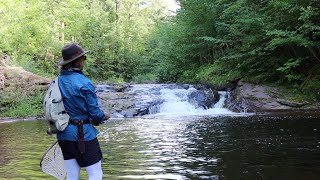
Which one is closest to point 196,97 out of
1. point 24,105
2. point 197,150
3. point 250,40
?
point 250,40

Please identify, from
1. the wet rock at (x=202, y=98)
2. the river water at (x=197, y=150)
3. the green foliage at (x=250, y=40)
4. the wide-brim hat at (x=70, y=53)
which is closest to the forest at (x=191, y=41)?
the green foliage at (x=250, y=40)

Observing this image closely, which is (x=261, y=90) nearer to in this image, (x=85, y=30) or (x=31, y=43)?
(x=31, y=43)

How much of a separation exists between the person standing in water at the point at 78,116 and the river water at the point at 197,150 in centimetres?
230

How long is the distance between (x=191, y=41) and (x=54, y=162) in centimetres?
2216

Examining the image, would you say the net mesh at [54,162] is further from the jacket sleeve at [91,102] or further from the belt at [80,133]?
the jacket sleeve at [91,102]

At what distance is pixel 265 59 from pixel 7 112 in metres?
12.2

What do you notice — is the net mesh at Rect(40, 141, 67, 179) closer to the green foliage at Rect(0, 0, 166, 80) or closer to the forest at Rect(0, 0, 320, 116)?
the forest at Rect(0, 0, 320, 116)

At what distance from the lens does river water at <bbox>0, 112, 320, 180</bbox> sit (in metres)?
5.73

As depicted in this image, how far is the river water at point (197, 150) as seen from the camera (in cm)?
573

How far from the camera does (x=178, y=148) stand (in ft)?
25.9

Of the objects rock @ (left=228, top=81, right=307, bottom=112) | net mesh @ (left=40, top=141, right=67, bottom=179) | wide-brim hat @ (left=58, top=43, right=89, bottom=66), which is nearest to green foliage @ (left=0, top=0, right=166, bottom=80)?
rock @ (left=228, top=81, right=307, bottom=112)

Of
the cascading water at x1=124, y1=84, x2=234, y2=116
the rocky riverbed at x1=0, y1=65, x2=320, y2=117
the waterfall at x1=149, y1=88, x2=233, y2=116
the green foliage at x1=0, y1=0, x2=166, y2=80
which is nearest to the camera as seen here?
the rocky riverbed at x1=0, y1=65, x2=320, y2=117

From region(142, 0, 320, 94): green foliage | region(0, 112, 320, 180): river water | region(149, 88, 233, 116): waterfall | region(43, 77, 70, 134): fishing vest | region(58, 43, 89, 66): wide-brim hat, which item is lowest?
region(0, 112, 320, 180): river water

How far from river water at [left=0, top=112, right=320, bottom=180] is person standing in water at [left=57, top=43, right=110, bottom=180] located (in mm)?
2303
